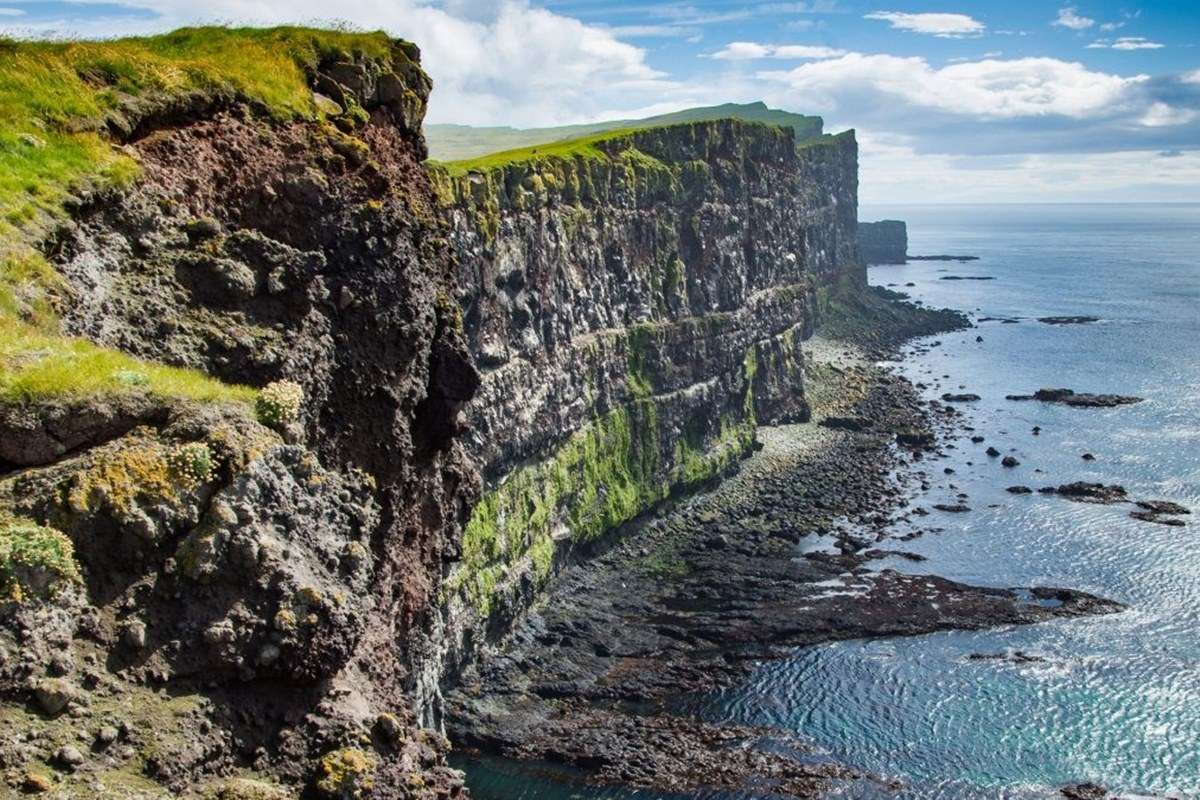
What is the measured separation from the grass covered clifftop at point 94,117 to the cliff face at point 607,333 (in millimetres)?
30762

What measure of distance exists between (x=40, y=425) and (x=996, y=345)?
599ft

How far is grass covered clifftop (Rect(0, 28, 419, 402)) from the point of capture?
20.0 m

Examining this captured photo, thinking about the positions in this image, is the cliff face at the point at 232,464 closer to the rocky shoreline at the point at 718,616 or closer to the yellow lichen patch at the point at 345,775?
the yellow lichen patch at the point at 345,775

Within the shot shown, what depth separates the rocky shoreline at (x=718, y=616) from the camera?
55.8 m

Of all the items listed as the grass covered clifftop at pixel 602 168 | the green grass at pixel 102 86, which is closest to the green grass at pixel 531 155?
the grass covered clifftop at pixel 602 168

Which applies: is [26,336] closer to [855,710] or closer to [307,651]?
[307,651]

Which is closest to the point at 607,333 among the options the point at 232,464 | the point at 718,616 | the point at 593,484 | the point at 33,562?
the point at 593,484

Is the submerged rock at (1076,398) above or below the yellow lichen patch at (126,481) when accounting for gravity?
below

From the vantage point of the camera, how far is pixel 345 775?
17.4 m

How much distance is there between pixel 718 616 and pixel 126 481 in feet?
198

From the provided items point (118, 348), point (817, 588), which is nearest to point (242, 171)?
point (118, 348)

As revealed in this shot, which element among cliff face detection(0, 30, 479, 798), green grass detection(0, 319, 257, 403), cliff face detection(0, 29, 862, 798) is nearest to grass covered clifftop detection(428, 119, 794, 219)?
cliff face detection(0, 29, 862, 798)

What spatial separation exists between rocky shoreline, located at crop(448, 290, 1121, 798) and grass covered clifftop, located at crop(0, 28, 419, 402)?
37.9m

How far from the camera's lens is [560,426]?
260ft
